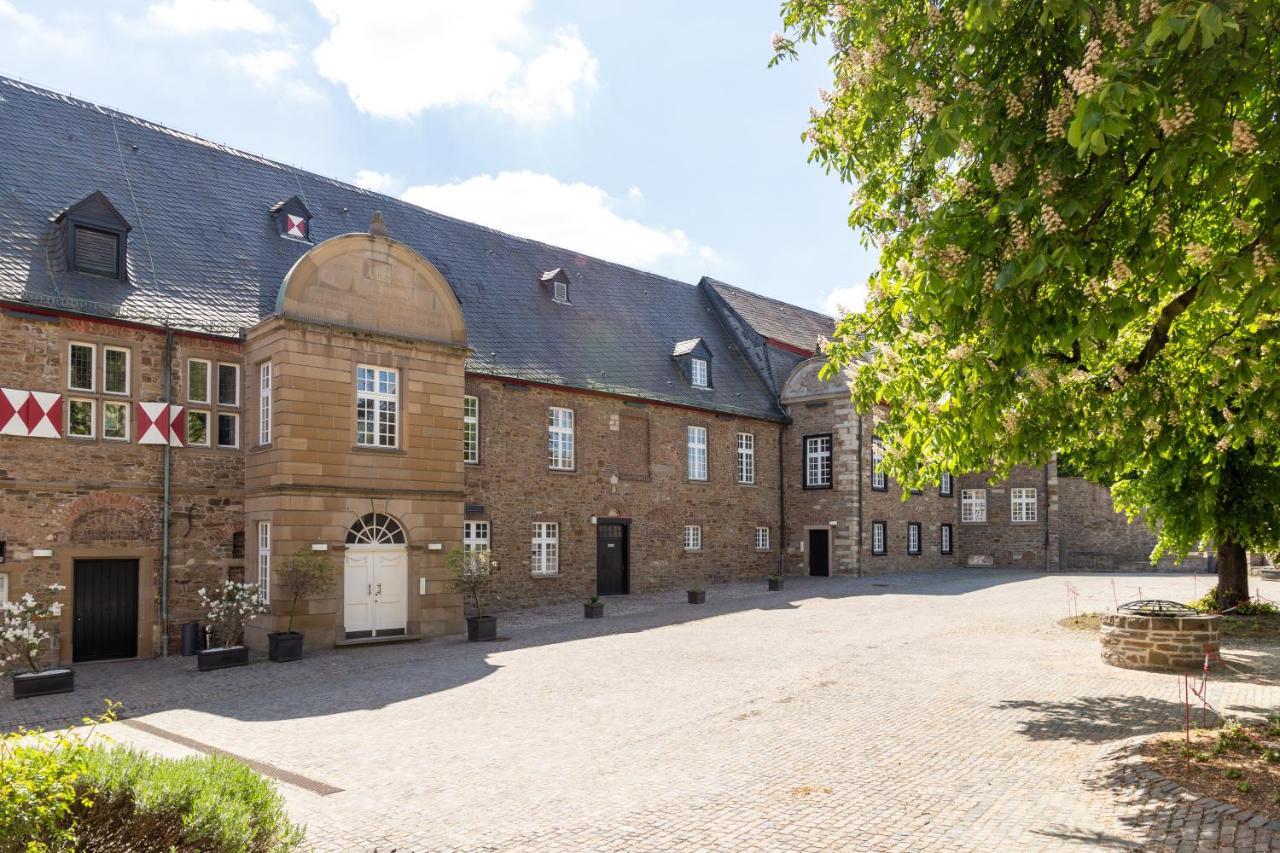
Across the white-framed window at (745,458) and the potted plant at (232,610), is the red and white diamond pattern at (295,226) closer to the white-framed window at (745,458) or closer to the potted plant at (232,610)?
the potted plant at (232,610)

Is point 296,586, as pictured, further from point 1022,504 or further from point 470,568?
point 1022,504

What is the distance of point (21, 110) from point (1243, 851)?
80.8 ft

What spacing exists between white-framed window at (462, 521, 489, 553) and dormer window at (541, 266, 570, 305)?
8.51 meters

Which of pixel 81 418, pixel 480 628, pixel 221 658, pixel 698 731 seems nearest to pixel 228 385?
pixel 81 418

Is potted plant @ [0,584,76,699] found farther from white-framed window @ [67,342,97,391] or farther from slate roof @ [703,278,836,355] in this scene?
slate roof @ [703,278,836,355]

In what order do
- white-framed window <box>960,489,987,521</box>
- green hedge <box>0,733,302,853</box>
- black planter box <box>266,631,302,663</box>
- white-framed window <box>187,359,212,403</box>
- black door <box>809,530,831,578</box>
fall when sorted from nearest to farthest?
green hedge <box>0,733,302,853</box>
black planter box <box>266,631,302,663</box>
white-framed window <box>187,359,212,403</box>
black door <box>809,530,831,578</box>
white-framed window <box>960,489,987,521</box>

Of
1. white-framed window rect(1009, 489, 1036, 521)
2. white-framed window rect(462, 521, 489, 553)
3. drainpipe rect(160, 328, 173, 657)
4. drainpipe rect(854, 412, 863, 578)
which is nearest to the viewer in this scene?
drainpipe rect(160, 328, 173, 657)

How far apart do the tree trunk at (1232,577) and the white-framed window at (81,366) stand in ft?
77.1

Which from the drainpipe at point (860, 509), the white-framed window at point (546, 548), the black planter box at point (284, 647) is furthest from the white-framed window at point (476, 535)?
the drainpipe at point (860, 509)

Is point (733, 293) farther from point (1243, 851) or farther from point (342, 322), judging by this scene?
point (1243, 851)

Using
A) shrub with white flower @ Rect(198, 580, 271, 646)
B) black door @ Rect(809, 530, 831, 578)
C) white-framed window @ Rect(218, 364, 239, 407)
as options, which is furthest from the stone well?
black door @ Rect(809, 530, 831, 578)

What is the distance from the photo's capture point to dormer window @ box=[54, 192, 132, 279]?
18047 millimetres

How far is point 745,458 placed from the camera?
108 feet

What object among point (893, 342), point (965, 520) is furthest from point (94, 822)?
point (965, 520)
